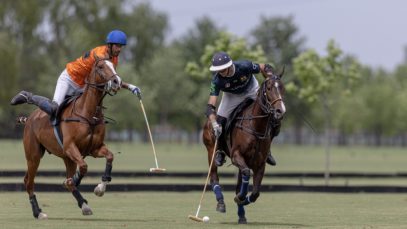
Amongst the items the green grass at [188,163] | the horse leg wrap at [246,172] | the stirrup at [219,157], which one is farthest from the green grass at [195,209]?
the green grass at [188,163]

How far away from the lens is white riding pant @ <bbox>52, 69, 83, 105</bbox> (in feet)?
62.0

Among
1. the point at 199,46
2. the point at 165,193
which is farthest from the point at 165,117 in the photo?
the point at 165,193

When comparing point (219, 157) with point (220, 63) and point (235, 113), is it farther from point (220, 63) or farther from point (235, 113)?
point (220, 63)

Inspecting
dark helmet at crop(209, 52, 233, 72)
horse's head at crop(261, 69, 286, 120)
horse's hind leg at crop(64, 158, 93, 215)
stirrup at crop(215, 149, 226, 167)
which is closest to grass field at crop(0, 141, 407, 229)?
horse's hind leg at crop(64, 158, 93, 215)

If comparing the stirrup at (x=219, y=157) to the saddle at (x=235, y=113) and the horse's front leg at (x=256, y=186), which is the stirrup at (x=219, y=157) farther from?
the horse's front leg at (x=256, y=186)

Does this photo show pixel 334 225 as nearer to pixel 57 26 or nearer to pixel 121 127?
pixel 57 26

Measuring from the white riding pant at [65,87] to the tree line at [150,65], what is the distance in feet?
138

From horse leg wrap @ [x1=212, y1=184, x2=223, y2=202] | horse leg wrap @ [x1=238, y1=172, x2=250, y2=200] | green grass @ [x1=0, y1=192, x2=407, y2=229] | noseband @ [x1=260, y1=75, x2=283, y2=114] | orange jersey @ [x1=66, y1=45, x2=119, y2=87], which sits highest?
orange jersey @ [x1=66, y1=45, x2=119, y2=87]

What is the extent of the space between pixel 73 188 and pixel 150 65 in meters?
93.0

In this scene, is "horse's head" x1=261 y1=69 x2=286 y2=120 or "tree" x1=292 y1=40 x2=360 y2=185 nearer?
"horse's head" x1=261 y1=69 x2=286 y2=120

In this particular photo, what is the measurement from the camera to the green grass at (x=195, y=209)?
56.2 ft

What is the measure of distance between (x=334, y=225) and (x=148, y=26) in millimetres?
91684

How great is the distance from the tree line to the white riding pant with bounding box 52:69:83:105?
1650 inches

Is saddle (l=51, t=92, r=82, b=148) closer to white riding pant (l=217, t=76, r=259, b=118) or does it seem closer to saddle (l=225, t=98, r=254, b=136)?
white riding pant (l=217, t=76, r=259, b=118)
